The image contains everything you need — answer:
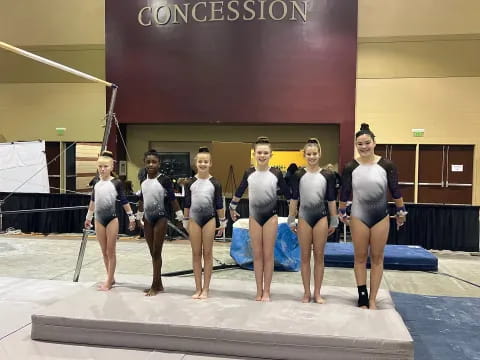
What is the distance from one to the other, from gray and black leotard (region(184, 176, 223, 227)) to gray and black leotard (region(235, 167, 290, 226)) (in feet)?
1.11

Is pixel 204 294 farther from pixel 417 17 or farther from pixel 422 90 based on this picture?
pixel 417 17

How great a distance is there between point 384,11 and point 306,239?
9.47 m

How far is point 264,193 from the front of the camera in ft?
13.2

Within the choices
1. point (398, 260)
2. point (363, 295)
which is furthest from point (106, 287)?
point (398, 260)

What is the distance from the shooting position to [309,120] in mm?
11180

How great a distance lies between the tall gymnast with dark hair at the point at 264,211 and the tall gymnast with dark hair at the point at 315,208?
0.19 meters

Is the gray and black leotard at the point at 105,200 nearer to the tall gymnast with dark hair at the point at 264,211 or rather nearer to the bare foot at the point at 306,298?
the tall gymnast with dark hair at the point at 264,211

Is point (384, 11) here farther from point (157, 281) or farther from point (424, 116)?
point (157, 281)

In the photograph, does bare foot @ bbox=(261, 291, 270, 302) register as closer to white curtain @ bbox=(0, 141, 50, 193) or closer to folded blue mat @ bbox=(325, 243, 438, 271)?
folded blue mat @ bbox=(325, 243, 438, 271)

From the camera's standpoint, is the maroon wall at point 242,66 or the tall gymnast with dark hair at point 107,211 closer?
the tall gymnast with dark hair at point 107,211

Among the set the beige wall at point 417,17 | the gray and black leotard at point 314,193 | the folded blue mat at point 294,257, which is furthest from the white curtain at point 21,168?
the beige wall at point 417,17

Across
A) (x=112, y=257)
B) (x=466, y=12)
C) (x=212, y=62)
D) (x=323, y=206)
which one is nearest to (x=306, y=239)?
(x=323, y=206)

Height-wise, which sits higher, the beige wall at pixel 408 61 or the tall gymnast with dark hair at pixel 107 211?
the beige wall at pixel 408 61

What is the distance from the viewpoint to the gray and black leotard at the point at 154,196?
4.18 metres
